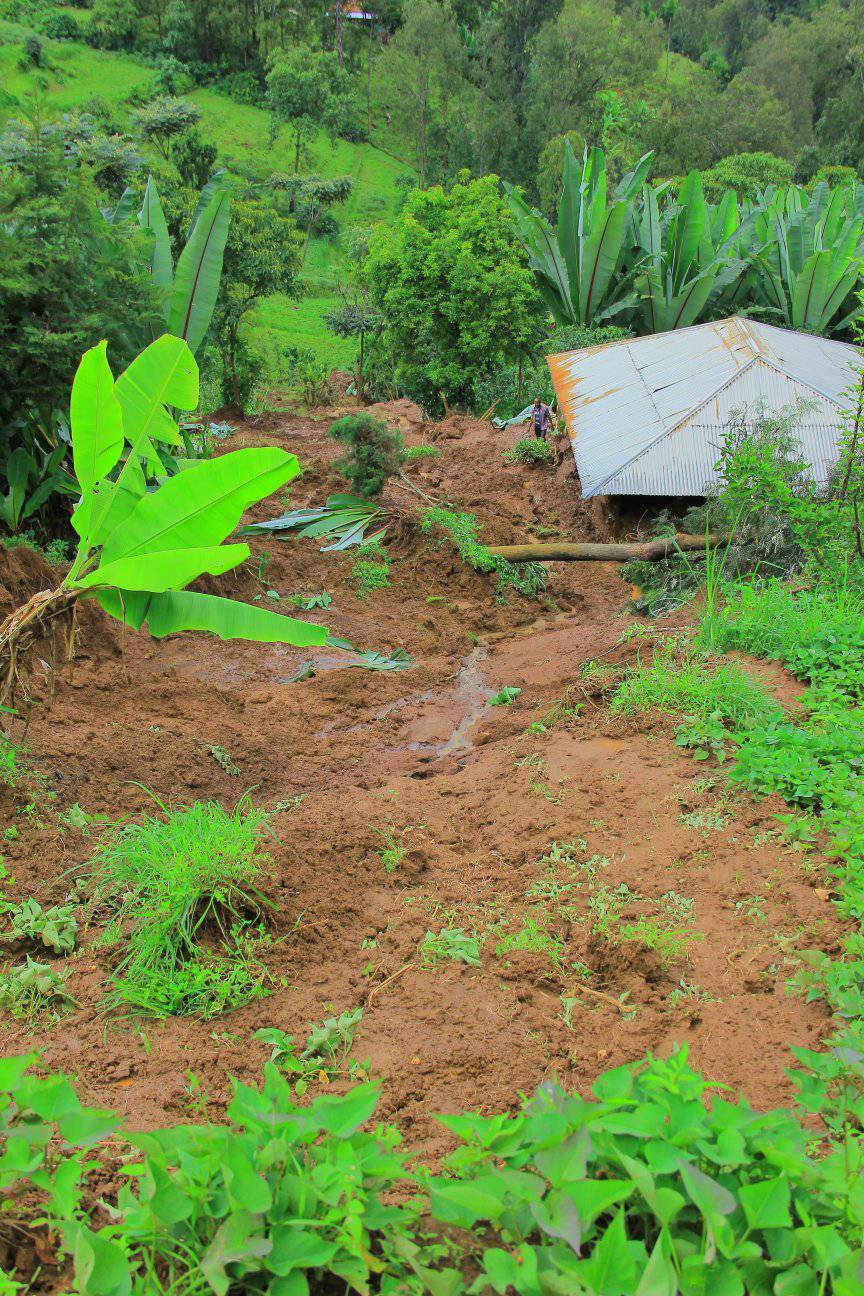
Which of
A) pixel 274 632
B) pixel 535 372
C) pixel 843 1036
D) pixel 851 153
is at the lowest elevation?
pixel 535 372

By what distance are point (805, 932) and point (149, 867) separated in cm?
246

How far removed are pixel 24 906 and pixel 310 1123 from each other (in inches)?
87.4

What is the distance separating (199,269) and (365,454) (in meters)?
2.57

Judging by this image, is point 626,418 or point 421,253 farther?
point 421,253

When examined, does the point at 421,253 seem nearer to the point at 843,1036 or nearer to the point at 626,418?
the point at 626,418

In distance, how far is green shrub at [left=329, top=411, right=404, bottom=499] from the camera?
10562 mm

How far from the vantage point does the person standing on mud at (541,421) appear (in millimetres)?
14547

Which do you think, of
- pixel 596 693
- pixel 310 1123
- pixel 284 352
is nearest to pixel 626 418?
pixel 596 693

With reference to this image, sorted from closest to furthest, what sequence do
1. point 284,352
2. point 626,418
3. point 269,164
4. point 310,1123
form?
point 310,1123
point 626,418
point 284,352
point 269,164

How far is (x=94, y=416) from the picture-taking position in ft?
14.1

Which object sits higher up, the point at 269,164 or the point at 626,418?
the point at 269,164

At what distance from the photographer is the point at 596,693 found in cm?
578

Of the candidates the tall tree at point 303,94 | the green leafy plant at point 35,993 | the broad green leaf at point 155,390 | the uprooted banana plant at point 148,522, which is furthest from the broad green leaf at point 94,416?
the tall tree at point 303,94

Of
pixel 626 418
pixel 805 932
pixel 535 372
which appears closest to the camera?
pixel 805 932
